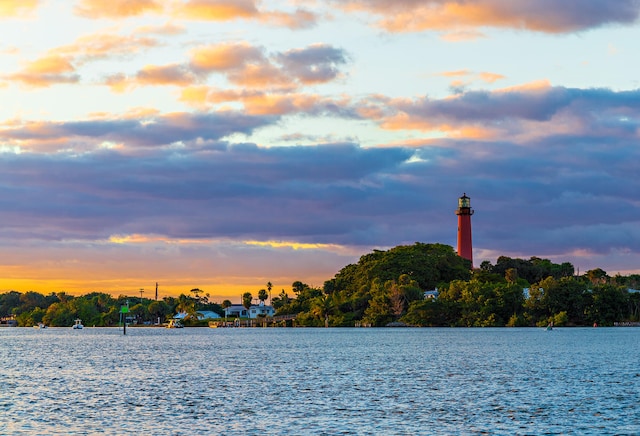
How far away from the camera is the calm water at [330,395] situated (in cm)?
4834

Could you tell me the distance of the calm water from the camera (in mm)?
48344

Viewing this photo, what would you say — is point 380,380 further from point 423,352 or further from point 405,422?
point 423,352

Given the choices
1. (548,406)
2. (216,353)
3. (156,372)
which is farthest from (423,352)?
(548,406)

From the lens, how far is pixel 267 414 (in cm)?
5353

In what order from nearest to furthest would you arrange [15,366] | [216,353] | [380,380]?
1. [380,380]
2. [15,366]
3. [216,353]

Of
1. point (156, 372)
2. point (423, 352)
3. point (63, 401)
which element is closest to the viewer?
point (63, 401)

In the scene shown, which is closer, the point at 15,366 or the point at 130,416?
the point at 130,416

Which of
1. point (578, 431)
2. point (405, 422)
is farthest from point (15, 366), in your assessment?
point (578, 431)

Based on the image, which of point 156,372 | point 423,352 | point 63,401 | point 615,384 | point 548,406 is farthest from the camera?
point 423,352

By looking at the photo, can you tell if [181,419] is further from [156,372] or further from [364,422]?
[156,372]

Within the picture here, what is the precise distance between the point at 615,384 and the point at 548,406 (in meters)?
17.1

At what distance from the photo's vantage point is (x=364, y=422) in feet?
A: 161

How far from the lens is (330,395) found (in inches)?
2502

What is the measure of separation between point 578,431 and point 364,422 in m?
11.6
